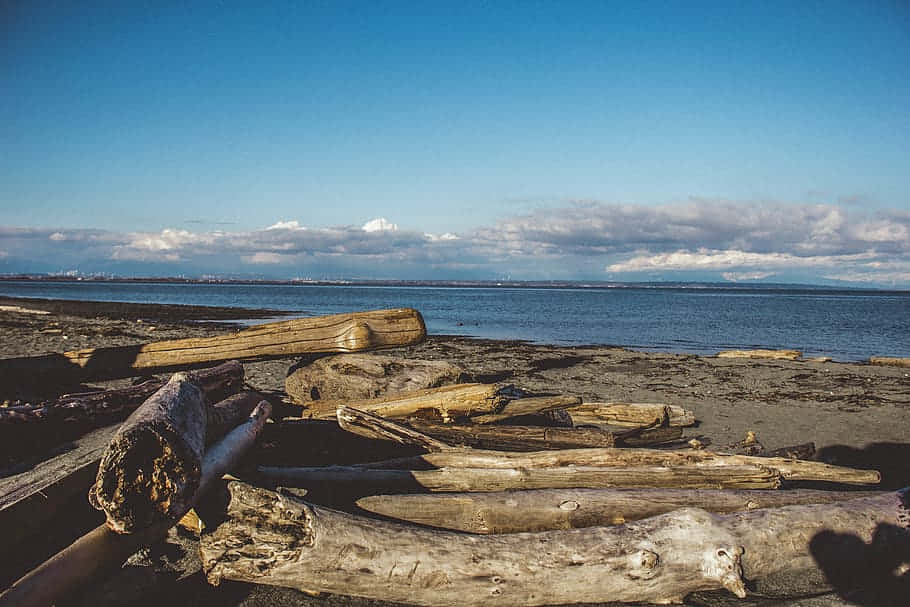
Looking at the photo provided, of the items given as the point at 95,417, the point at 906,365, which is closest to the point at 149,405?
the point at 95,417

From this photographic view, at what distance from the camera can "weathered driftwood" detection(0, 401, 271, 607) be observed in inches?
93.0

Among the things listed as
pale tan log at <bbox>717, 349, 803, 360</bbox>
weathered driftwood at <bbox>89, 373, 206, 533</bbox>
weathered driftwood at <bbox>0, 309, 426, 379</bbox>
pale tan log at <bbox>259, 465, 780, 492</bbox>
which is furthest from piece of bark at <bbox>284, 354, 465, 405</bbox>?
pale tan log at <bbox>717, 349, 803, 360</bbox>

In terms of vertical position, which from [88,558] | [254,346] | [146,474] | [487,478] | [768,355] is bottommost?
[768,355]

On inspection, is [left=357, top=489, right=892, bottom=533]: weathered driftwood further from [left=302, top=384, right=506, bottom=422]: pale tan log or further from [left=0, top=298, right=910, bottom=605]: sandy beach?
[left=302, top=384, right=506, bottom=422]: pale tan log

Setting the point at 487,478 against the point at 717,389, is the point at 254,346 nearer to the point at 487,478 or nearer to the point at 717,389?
the point at 487,478

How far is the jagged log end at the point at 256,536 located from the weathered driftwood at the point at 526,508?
0.69 meters

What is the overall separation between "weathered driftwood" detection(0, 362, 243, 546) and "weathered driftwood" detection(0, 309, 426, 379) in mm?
1863

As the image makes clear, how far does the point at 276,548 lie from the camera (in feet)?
9.95

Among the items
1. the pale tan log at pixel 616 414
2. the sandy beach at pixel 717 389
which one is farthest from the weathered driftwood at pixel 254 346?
the pale tan log at pixel 616 414

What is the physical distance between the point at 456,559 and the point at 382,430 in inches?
63.8

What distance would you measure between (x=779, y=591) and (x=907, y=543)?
1042 mm

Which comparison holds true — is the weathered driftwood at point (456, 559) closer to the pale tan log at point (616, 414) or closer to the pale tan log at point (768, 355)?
the pale tan log at point (616, 414)

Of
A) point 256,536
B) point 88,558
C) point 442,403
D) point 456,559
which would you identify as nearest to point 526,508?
point 456,559

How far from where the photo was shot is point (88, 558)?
104 inches
